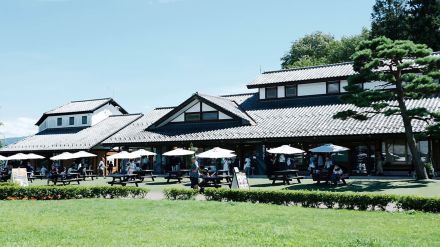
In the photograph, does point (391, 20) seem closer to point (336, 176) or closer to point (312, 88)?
point (312, 88)

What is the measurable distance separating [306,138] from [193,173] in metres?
9.92

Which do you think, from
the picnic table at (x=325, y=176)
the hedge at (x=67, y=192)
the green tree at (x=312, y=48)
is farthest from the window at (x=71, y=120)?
the picnic table at (x=325, y=176)

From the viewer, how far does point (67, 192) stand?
2155 centimetres

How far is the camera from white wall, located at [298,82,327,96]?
3525 cm

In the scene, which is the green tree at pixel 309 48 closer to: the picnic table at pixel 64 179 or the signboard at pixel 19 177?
the picnic table at pixel 64 179

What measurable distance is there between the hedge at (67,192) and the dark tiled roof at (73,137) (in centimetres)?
1706

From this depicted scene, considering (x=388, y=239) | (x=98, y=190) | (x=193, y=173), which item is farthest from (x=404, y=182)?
(x=98, y=190)

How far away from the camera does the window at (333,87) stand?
34.7 metres

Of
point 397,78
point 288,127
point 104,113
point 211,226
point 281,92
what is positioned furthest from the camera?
Answer: point 104,113

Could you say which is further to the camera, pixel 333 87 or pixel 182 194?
pixel 333 87

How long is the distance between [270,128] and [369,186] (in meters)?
11.2

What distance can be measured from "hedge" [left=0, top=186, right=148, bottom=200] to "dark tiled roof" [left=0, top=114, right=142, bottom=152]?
1706 cm

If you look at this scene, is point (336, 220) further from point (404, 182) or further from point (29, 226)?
point (404, 182)

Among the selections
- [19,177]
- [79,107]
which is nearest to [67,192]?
[19,177]
